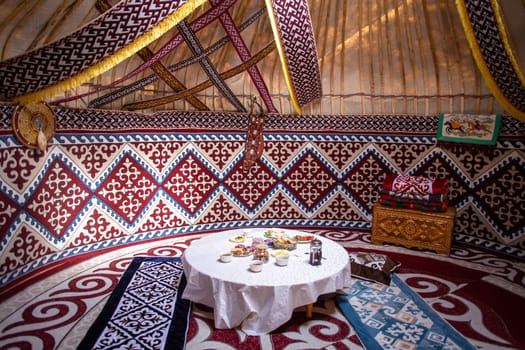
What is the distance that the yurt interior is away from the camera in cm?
289

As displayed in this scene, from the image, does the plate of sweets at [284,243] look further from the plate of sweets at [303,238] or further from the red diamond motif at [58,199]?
the red diamond motif at [58,199]

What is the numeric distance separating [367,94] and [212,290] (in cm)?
383

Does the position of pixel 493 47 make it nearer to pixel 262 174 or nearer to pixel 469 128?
pixel 469 128

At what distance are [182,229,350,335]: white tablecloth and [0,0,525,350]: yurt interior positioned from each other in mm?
18

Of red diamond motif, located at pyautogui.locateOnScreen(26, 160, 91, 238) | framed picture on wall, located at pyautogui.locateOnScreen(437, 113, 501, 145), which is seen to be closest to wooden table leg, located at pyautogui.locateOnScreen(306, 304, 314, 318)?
red diamond motif, located at pyautogui.locateOnScreen(26, 160, 91, 238)

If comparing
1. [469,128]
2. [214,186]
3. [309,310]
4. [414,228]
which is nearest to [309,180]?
[214,186]

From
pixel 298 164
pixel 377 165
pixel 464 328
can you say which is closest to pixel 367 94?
pixel 377 165

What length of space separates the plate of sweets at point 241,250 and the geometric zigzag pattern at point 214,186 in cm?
223

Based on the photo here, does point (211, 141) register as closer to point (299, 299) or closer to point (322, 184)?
point (322, 184)

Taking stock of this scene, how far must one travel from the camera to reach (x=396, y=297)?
3.57 meters

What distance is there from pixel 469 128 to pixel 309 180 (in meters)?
2.36

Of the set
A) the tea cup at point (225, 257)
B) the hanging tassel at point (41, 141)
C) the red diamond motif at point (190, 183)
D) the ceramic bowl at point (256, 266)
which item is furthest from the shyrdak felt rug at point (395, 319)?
the hanging tassel at point (41, 141)

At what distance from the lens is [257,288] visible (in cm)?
284

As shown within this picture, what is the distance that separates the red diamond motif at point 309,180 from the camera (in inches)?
233
